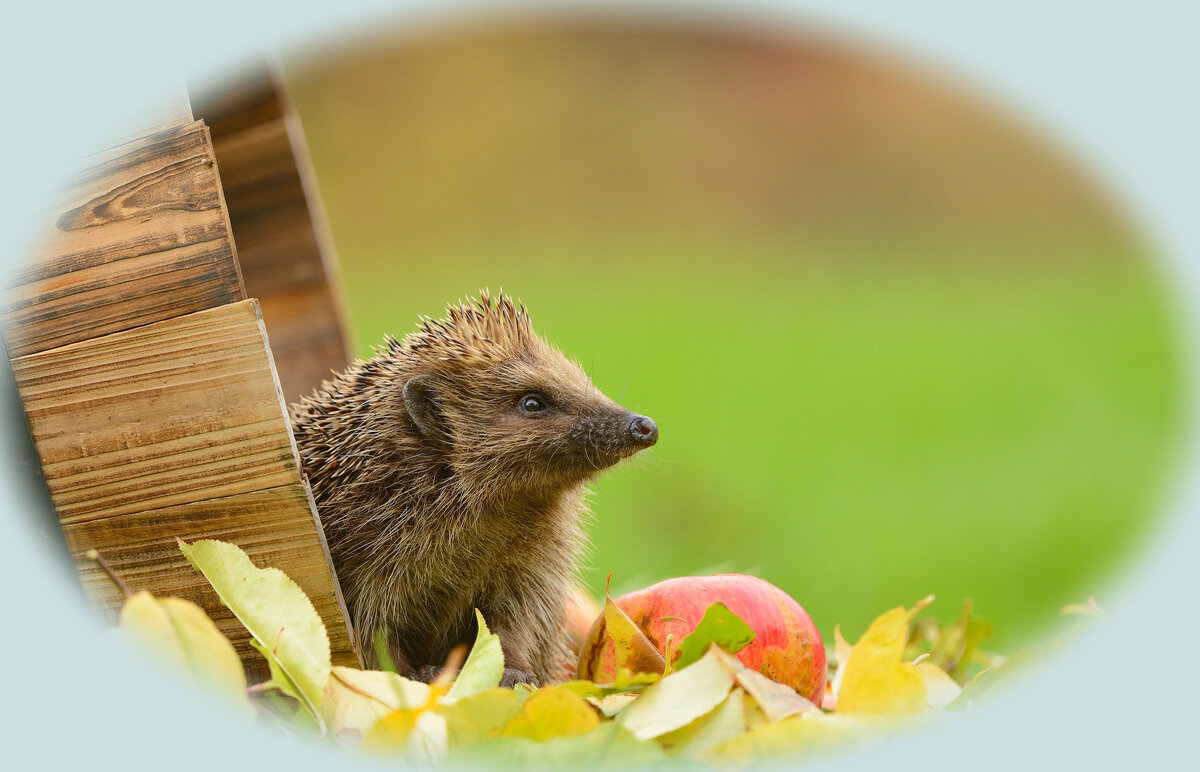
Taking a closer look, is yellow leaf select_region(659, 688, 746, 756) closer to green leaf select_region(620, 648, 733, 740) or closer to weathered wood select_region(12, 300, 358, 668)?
green leaf select_region(620, 648, 733, 740)

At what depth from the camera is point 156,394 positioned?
6.16 ft

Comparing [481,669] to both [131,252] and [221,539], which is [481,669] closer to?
[221,539]

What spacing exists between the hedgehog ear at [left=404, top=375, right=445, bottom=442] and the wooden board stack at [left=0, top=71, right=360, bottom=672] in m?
0.49

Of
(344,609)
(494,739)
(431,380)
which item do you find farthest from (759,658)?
(431,380)

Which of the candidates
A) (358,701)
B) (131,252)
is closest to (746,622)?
(358,701)

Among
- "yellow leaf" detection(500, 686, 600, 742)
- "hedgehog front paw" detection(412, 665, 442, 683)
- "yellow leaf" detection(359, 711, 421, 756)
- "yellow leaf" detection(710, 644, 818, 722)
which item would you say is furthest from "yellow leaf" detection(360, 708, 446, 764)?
"hedgehog front paw" detection(412, 665, 442, 683)

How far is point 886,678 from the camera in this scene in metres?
1.70

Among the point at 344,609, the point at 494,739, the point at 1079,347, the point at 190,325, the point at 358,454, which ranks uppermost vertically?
the point at 190,325

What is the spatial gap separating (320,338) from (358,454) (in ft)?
4.40

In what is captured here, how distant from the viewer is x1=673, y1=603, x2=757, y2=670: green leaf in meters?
1.79

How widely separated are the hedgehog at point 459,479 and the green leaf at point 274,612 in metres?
0.49

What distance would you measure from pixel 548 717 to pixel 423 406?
40.5 inches

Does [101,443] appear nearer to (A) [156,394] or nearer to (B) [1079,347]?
(A) [156,394]

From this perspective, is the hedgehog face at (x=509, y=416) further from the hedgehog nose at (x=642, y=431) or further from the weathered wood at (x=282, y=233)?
the weathered wood at (x=282, y=233)
